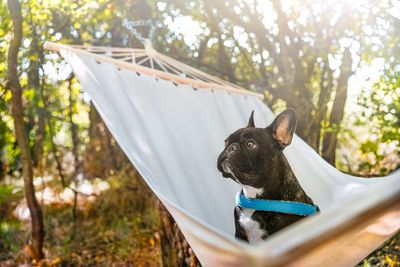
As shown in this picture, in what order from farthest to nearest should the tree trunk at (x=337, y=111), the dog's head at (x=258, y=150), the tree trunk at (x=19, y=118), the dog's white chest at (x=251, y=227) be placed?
the tree trunk at (x=337, y=111) < the tree trunk at (x=19, y=118) < the dog's head at (x=258, y=150) < the dog's white chest at (x=251, y=227)

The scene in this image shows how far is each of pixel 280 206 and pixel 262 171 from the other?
16 cm

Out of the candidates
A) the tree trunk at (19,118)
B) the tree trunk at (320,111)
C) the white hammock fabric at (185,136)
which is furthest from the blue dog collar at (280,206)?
the tree trunk at (19,118)

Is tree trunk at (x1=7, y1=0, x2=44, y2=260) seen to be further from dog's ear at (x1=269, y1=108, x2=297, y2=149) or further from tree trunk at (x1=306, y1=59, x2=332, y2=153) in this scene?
tree trunk at (x1=306, y1=59, x2=332, y2=153)

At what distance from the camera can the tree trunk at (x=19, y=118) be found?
269 centimetres

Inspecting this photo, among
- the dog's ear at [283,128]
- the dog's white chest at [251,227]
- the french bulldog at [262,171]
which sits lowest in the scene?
the dog's white chest at [251,227]

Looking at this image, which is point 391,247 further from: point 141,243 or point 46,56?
point 46,56

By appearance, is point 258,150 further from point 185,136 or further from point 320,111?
point 320,111

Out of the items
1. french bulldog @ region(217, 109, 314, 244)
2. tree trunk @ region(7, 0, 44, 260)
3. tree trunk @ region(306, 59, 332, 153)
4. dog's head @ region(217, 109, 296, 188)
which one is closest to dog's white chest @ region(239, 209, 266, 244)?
french bulldog @ region(217, 109, 314, 244)

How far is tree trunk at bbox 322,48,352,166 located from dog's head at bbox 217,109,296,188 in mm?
1265

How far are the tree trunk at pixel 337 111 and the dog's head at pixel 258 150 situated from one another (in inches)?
49.8

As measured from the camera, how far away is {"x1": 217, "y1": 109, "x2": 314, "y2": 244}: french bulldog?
1.72 meters

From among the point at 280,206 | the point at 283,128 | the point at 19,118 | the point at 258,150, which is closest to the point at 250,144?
the point at 258,150

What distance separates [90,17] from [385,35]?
2152 millimetres

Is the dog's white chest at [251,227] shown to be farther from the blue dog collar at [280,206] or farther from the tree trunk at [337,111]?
the tree trunk at [337,111]
